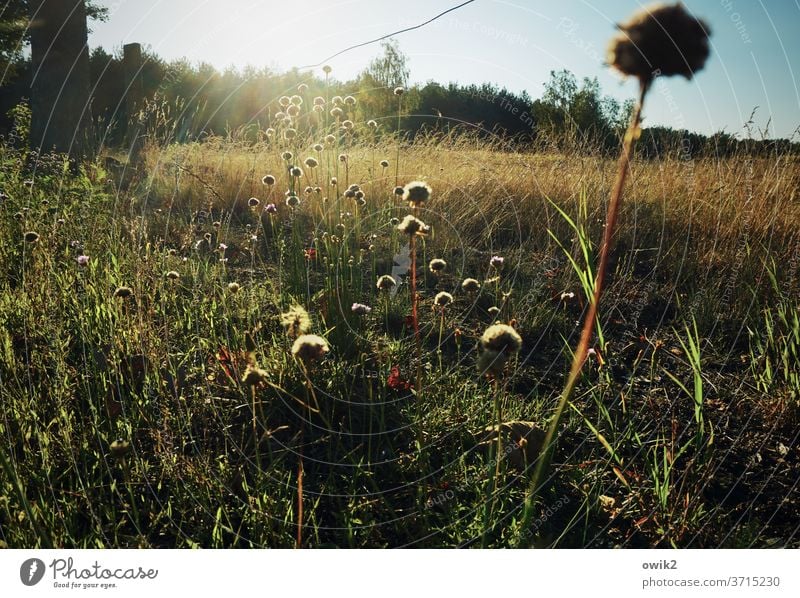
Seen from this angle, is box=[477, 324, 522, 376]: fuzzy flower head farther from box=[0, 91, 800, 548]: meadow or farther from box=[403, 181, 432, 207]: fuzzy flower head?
box=[403, 181, 432, 207]: fuzzy flower head

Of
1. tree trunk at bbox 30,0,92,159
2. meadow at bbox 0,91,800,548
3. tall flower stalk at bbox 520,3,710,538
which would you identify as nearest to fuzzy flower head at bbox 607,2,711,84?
tall flower stalk at bbox 520,3,710,538

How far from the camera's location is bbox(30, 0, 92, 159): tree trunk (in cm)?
412

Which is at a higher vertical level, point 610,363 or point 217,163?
point 217,163

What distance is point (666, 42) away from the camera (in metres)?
0.78

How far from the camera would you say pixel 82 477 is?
1290 mm

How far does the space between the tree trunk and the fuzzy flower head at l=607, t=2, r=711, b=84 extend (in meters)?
4.39

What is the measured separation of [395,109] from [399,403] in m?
6.51

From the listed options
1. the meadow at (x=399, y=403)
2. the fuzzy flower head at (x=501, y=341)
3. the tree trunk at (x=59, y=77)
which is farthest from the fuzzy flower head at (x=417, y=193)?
the tree trunk at (x=59, y=77)

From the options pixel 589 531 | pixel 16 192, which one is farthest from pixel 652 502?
pixel 16 192

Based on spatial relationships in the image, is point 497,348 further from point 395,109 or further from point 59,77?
point 395,109
